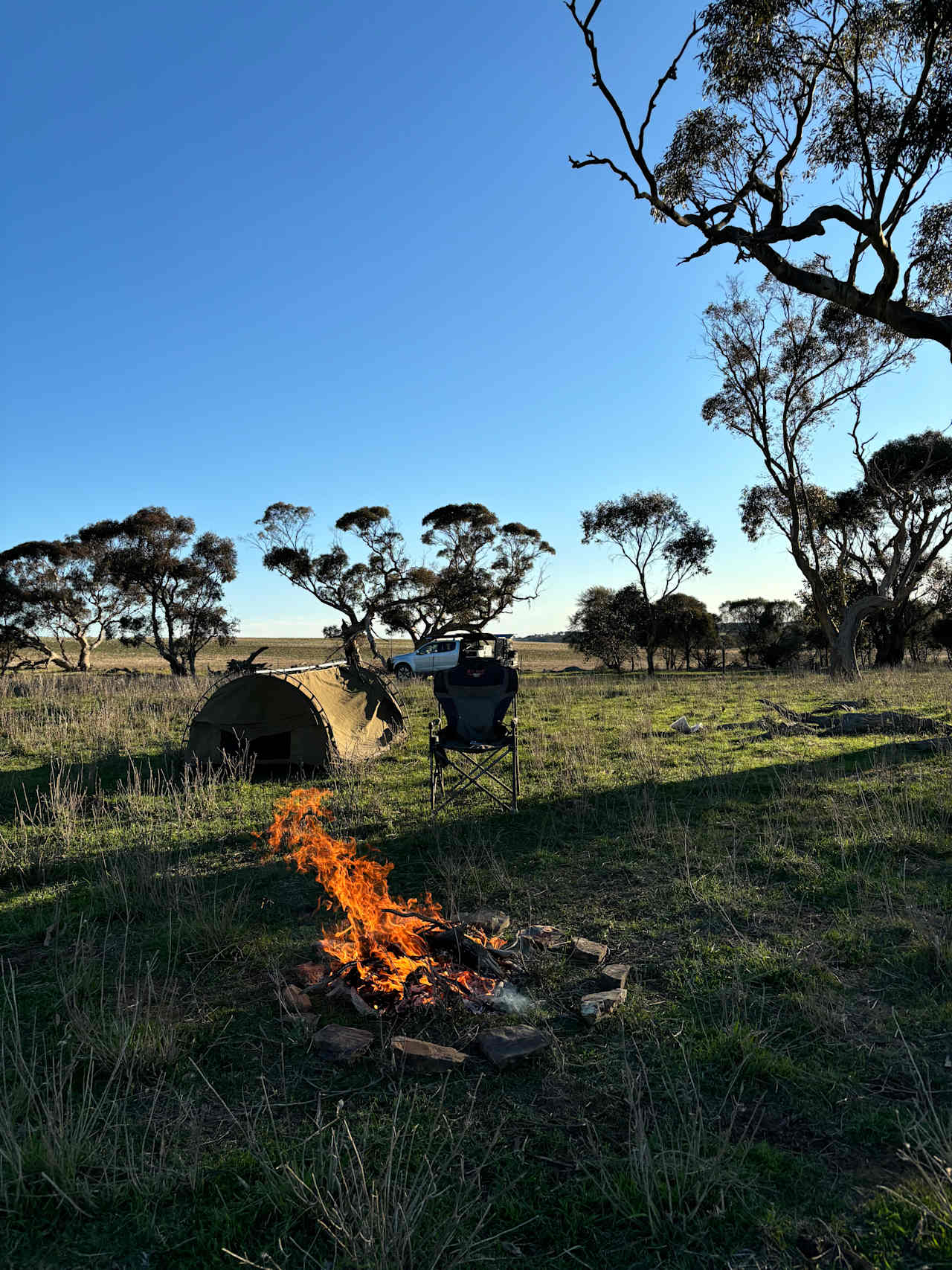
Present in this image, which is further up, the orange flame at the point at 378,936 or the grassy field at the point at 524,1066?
the orange flame at the point at 378,936

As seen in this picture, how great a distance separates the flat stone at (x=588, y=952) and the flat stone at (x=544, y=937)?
4.8 inches

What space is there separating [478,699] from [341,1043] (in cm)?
458

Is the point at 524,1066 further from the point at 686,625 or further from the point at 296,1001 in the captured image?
the point at 686,625

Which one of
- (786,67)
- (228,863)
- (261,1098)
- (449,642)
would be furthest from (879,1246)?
(449,642)

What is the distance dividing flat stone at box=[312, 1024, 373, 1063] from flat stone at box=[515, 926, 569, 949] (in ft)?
3.56

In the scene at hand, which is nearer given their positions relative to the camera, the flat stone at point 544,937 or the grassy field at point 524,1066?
the grassy field at point 524,1066

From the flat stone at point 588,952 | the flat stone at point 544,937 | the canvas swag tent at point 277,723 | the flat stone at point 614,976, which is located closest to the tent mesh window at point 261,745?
the canvas swag tent at point 277,723

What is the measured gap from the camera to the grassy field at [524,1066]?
6.69ft

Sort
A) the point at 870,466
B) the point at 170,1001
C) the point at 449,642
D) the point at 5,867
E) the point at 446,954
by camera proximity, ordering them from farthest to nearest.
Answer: the point at 449,642
the point at 870,466
the point at 5,867
the point at 446,954
the point at 170,1001

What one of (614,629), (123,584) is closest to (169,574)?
(123,584)

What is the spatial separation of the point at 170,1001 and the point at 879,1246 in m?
2.83

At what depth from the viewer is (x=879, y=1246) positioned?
196 cm

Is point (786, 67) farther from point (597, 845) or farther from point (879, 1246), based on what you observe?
point (879, 1246)

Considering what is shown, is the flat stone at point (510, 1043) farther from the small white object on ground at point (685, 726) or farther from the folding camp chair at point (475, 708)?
the small white object on ground at point (685, 726)
